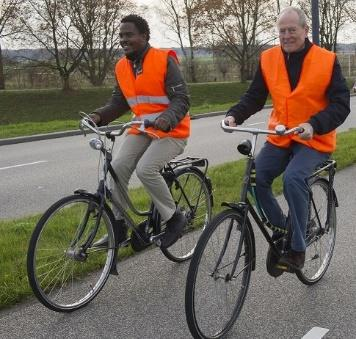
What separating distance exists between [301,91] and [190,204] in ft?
5.22

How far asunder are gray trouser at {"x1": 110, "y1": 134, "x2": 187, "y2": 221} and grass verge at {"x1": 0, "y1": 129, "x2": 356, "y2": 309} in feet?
2.70

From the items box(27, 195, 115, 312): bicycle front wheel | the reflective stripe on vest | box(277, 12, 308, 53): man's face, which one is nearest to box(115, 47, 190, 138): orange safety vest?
the reflective stripe on vest

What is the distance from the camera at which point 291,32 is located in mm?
3623

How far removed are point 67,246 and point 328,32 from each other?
46.7 meters

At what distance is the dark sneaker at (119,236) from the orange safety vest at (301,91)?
1.21 meters

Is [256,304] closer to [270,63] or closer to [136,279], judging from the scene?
[136,279]

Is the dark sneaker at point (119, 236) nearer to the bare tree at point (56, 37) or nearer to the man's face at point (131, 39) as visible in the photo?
the man's face at point (131, 39)

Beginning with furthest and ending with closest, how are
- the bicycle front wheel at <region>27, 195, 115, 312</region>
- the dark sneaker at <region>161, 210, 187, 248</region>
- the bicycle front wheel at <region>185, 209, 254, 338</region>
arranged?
the dark sneaker at <region>161, 210, 187, 248</region> < the bicycle front wheel at <region>27, 195, 115, 312</region> < the bicycle front wheel at <region>185, 209, 254, 338</region>

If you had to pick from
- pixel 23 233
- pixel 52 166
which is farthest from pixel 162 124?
pixel 52 166

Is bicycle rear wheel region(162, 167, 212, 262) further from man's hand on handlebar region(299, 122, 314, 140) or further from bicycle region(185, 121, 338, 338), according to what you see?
man's hand on handlebar region(299, 122, 314, 140)

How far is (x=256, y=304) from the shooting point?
383 centimetres

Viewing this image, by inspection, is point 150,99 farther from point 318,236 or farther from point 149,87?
point 318,236

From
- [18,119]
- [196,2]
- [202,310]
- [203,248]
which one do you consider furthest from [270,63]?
[196,2]

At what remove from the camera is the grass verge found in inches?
157
